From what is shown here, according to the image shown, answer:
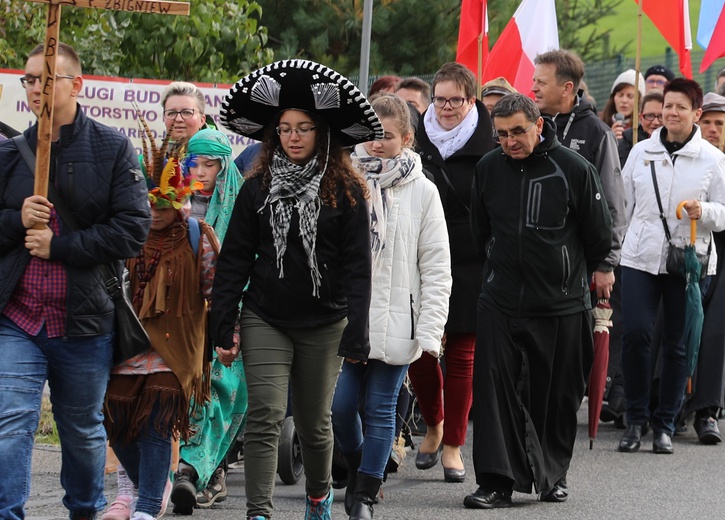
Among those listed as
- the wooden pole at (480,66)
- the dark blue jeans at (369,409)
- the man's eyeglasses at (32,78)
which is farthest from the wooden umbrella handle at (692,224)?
the man's eyeglasses at (32,78)

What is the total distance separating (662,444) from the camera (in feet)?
31.0

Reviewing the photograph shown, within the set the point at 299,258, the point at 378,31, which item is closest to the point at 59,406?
the point at 299,258

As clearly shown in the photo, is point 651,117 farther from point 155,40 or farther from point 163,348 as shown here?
point 163,348

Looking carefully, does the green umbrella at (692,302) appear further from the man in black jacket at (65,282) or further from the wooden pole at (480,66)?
the man in black jacket at (65,282)

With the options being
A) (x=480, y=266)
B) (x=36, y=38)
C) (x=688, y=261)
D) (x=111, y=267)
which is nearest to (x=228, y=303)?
(x=111, y=267)

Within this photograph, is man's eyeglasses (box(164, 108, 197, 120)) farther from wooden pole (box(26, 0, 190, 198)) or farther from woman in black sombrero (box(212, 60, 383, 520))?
wooden pole (box(26, 0, 190, 198))

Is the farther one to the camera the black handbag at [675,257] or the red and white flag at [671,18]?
the red and white flag at [671,18]

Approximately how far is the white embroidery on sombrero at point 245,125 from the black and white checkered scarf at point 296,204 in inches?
10.0

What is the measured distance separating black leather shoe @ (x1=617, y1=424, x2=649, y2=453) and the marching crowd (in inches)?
0.8

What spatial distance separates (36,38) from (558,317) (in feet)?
20.1

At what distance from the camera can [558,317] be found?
766cm

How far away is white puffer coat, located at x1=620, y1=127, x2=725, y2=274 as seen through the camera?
376 inches

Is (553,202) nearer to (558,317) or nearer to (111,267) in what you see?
(558,317)

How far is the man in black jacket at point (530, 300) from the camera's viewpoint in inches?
298
